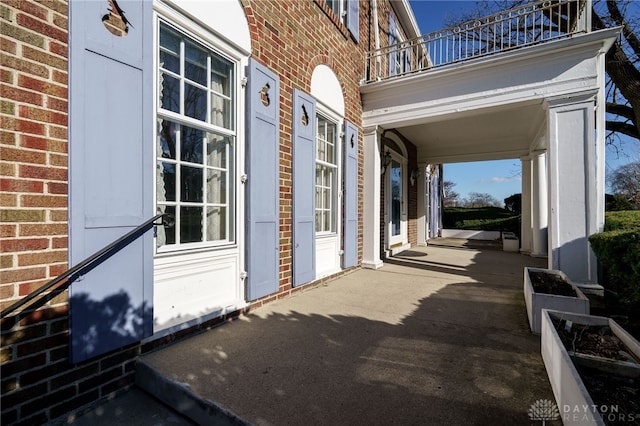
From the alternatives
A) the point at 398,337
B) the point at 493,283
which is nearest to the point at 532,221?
the point at 493,283

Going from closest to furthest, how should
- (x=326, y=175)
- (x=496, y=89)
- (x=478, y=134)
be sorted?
(x=496, y=89)
(x=326, y=175)
(x=478, y=134)

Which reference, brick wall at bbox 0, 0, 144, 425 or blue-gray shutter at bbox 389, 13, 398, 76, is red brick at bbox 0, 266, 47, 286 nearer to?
brick wall at bbox 0, 0, 144, 425

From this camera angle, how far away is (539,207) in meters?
7.18

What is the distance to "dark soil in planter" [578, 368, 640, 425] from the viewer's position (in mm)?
1419

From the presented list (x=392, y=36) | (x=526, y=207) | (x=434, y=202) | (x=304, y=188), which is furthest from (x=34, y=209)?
(x=434, y=202)

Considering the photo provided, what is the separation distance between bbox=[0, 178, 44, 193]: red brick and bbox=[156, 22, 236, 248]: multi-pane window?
0.78 metres

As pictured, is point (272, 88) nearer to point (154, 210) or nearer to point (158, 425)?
point (154, 210)

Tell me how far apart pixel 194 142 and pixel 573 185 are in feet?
15.1

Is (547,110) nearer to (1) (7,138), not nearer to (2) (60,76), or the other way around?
(2) (60,76)

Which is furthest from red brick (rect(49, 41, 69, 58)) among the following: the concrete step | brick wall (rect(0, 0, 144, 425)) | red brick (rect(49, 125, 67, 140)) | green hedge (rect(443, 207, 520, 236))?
green hedge (rect(443, 207, 520, 236))

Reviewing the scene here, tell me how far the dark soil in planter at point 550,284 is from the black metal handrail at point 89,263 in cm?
371

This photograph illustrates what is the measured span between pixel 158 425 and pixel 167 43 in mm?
2789

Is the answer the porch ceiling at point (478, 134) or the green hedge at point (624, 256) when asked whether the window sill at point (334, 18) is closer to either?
the porch ceiling at point (478, 134)

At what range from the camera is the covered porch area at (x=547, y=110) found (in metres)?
3.89
